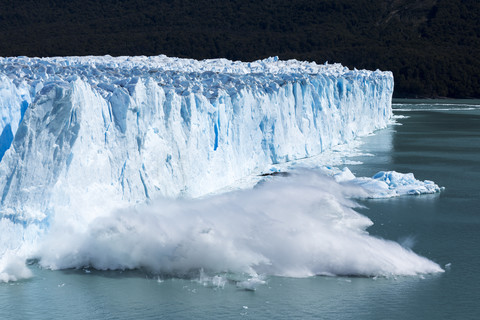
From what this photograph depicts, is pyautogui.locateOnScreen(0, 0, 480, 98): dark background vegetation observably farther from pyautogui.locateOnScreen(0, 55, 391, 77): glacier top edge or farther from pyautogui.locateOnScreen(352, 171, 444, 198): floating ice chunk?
pyautogui.locateOnScreen(352, 171, 444, 198): floating ice chunk

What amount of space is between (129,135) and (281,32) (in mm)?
48998

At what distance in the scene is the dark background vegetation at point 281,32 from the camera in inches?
2003

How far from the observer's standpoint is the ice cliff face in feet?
29.5

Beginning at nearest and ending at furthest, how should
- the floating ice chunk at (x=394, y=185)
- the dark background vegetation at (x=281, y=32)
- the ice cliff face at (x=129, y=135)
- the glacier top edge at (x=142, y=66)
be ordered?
the ice cliff face at (x=129, y=135)
the floating ice chunk at (x=394, y=185)
the glacier top edge at (x=142, y=66)
the dark background vegetation at (x=281, y=32)

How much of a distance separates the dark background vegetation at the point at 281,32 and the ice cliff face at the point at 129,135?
32.7 metres

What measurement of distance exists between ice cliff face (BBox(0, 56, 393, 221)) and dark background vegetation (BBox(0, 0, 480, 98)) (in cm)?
3266

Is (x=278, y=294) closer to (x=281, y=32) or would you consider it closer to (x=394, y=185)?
(x=394, y=185)

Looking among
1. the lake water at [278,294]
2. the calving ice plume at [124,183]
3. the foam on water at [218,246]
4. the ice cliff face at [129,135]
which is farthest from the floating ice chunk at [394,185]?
the foam on water at [218,246]

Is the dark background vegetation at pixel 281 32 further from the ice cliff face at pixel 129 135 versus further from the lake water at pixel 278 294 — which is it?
the lake water at pixel 278 294

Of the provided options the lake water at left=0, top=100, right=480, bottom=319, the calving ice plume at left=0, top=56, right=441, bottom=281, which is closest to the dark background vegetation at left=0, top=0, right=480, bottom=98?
the calving ice plume at left=0, top=56, right=441, bottom=281

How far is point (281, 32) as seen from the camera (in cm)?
5803

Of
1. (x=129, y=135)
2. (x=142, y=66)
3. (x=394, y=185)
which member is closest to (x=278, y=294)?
(x=129, y=135)

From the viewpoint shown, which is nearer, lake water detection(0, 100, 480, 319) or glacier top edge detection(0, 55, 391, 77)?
lake water detection(0, 100, 480, 319)

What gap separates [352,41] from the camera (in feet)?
183
